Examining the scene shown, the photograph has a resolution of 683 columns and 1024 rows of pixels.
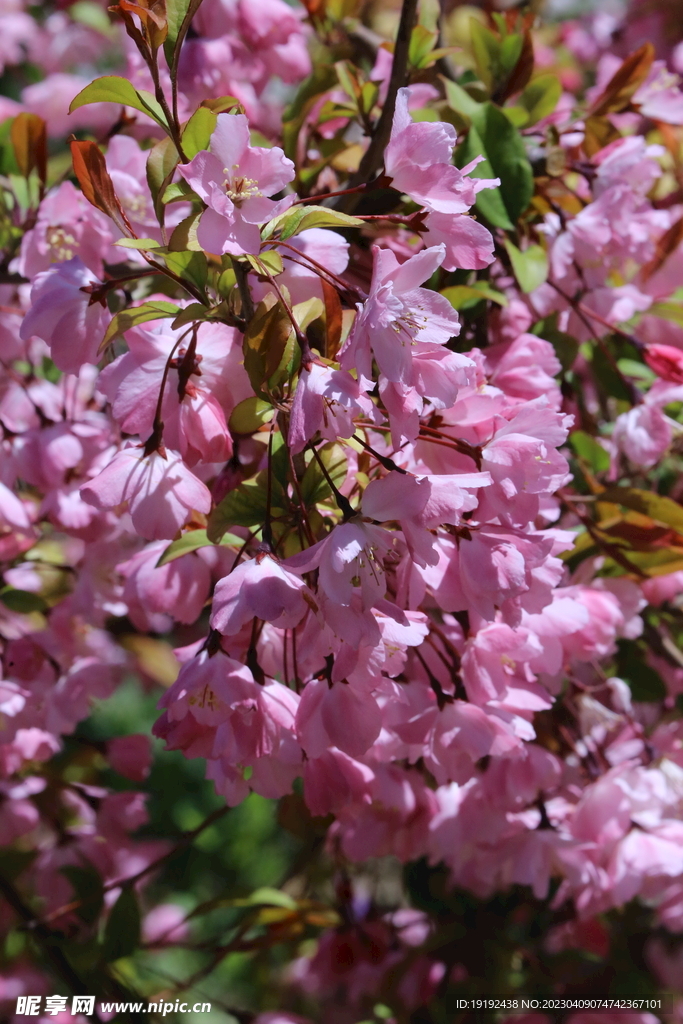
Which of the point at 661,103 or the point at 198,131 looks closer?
the point at 198,131

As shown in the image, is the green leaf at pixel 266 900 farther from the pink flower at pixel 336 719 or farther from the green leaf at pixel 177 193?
the green leaf at pixel 177 193

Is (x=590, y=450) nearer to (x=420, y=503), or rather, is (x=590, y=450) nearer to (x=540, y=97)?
(x=540, y=97)

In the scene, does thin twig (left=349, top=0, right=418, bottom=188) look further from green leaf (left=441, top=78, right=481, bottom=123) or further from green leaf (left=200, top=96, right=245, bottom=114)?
green leaf (left=200, top=96, right=245, bottom=114)

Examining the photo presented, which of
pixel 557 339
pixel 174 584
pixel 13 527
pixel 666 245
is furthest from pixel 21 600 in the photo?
pixel 666 245

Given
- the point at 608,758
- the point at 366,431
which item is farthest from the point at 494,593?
the point at 608,758

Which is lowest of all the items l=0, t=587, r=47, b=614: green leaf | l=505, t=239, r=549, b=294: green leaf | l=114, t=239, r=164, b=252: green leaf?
l=0, t=587, r=47, b=614: green leaf

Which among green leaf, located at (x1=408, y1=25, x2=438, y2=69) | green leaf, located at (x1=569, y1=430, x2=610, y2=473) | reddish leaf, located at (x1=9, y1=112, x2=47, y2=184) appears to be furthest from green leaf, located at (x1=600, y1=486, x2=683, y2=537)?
reddish leaf, located at (x1=9, y1=112, x2=47, y2=184)
